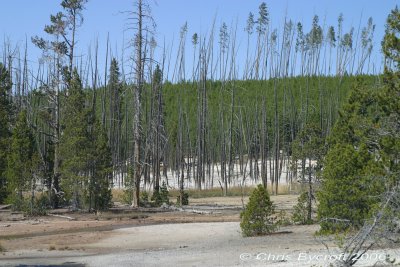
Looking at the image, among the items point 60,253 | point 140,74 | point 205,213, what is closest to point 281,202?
point 205,213

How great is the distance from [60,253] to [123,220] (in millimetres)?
11292

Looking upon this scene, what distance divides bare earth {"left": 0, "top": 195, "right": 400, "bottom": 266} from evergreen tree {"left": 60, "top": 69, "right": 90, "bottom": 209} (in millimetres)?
1948

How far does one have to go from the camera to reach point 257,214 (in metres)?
21.3

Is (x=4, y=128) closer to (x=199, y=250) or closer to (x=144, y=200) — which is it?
(x=144, y=200)

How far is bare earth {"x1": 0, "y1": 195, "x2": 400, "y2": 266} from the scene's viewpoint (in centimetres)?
1586

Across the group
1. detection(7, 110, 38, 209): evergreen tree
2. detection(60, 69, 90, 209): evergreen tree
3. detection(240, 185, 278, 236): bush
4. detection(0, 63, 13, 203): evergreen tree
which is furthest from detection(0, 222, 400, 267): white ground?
detection(0, 63, 13, 203): evergreen tree

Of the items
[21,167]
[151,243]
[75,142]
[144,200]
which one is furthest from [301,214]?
[144,200]

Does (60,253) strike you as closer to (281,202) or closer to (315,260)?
(315,260)

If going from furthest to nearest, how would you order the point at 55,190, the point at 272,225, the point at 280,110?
the point at 280,110, the point at 55,190, the point at 272,225

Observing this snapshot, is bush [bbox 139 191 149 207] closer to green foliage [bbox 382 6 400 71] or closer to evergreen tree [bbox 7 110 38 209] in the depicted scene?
evergreen tree [bbox 7 110 38 209]

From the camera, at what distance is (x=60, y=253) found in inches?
752

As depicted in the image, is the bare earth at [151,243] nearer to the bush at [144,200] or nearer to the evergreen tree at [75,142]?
the evergreen tree at [75,142]

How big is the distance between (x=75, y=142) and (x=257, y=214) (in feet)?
46.5

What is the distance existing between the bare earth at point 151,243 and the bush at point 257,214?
40cm
